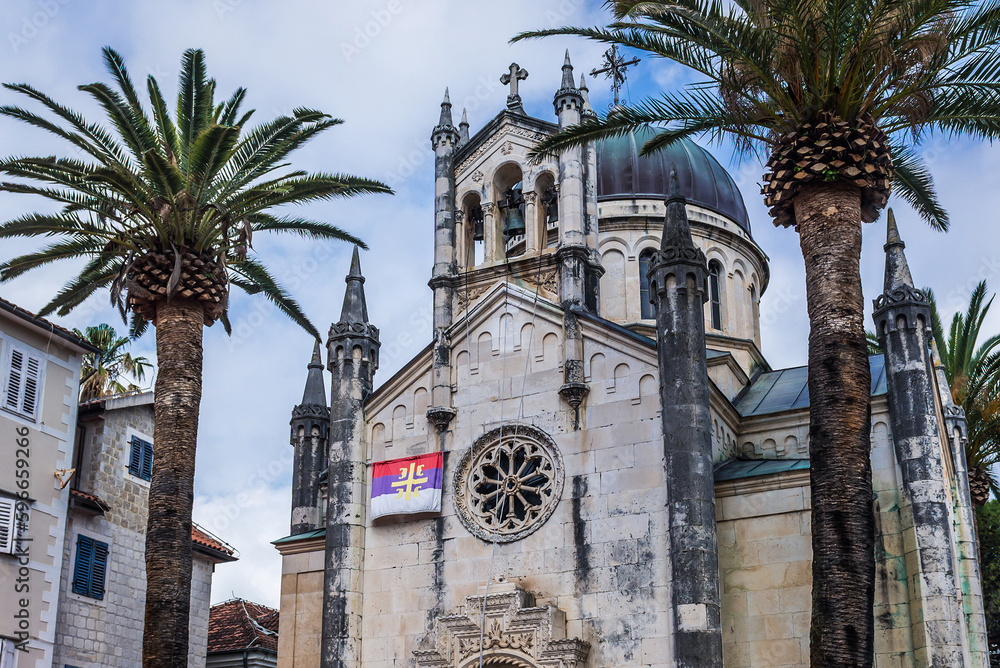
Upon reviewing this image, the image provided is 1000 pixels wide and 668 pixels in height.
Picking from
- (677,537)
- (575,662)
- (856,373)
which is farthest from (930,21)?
(575,662)

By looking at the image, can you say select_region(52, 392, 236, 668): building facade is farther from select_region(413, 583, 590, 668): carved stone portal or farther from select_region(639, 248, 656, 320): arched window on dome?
select_region(639, 248, 656, 320): arched window on dome

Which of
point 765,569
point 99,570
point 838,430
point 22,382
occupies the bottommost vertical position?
point 765,569

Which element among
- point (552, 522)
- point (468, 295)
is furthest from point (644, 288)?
point (552, 522)

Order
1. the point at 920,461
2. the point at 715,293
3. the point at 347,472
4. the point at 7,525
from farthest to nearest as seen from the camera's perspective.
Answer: the point at 715,293
the point at 347,472
the point at 7,525
the point at 920,461

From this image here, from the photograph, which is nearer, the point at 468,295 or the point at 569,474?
the point at 569,474

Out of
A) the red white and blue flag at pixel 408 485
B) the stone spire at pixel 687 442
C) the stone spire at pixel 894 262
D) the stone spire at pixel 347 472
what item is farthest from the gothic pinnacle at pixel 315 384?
the stone spire at pixel 894 262

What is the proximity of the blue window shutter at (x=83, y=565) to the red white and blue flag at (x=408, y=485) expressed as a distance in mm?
7776

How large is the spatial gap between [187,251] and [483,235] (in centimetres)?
1016

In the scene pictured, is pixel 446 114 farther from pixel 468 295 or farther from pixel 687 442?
pixel 687 442

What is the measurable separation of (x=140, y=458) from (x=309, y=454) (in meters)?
5.14

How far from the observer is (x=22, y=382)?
28.0 meters

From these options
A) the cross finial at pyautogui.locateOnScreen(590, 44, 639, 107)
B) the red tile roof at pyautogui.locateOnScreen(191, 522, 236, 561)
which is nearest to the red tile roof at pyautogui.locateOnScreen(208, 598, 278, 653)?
the red tile roof at pyautogui.locateOnScreen(191, 522, 236, 561)

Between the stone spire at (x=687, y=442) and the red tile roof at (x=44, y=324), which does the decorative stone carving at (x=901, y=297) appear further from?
the red tile roof at (x=44, y=324)

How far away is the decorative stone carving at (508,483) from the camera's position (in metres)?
25.4
